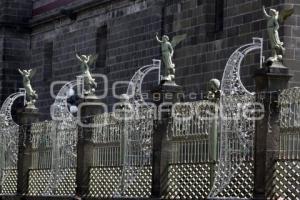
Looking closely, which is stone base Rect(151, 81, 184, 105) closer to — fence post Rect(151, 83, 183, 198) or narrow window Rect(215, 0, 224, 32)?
fence post Rect(151, 83, 183, 198)

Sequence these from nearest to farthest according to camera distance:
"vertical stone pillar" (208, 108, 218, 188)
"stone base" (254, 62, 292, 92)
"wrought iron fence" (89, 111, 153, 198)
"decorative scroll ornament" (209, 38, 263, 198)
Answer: "stone base" (254, 62, 292, 92), "decorative scroll ornament" (209, 38, 263, 198), "vertical stone pillar" (208, 108, 218, 188), "wrought iron fence" (89, 111, 153, 198)

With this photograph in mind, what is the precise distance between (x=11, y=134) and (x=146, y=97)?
13.5ft

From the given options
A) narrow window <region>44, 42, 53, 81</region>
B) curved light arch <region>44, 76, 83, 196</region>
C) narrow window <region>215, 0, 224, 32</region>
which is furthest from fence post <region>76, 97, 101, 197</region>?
narrow window <region>44, 42, 53, 81</region>

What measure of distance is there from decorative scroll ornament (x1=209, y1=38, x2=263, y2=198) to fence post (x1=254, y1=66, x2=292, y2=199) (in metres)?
0.70

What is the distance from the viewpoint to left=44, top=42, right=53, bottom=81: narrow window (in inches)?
→ 1631

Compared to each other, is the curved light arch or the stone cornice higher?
the stone cornice

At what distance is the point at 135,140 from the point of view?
81.0ft

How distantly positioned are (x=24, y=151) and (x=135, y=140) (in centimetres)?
623

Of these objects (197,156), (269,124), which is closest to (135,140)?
(197,156)

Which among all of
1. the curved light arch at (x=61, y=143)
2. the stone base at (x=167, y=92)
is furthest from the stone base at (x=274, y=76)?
the curved light arch at (x=61, y=143)

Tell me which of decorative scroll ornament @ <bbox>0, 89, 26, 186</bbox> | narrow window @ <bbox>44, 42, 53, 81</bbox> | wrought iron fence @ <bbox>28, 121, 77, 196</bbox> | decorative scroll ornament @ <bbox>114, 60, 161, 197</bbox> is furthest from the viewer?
narrow window @ <bbox>44, 42, 53, 81</bbox>

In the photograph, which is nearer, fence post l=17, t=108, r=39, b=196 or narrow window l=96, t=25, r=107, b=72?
fence post l=17, t=108, r=39, b=196

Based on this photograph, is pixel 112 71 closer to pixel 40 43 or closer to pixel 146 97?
pixel 146 97

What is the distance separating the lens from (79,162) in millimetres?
26641
